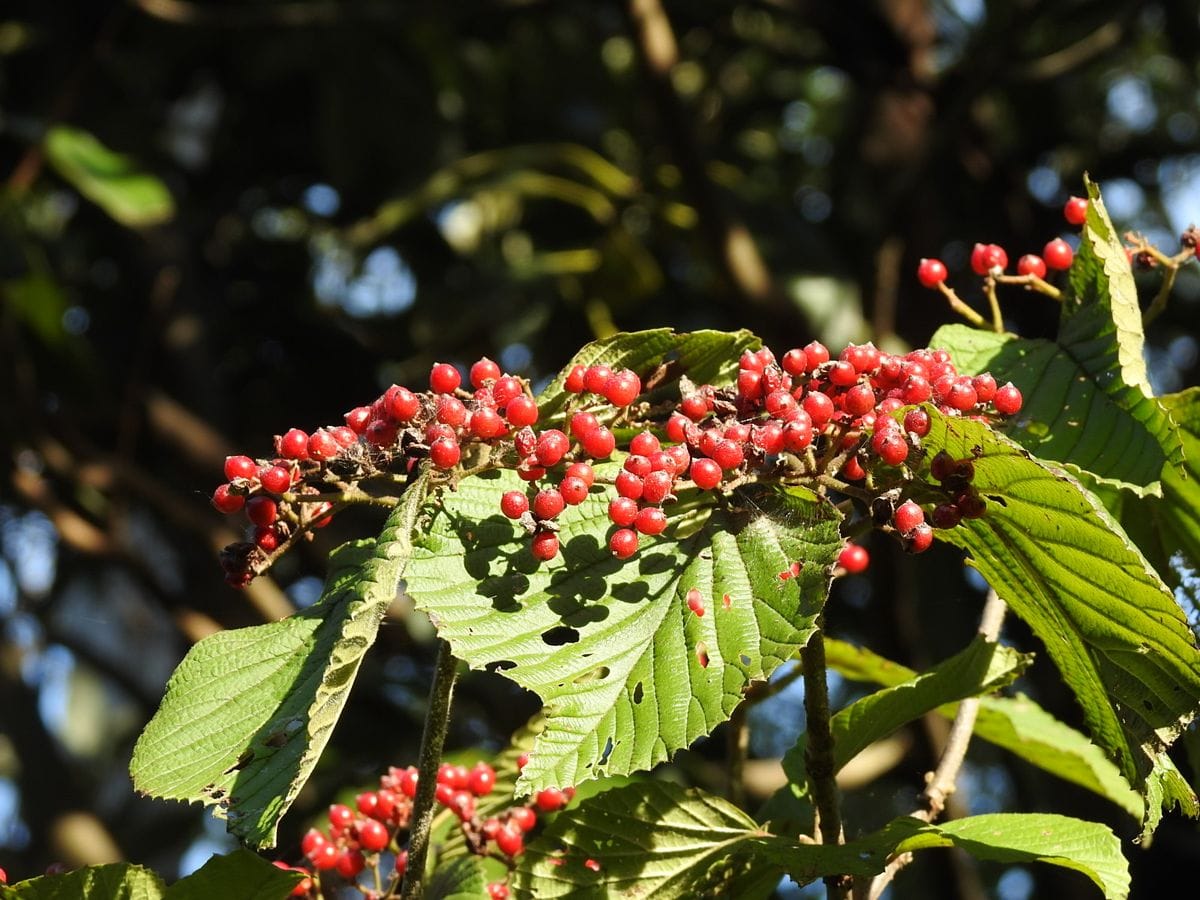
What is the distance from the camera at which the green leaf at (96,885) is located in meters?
1.18

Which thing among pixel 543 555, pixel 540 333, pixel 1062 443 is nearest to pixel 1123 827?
pixel 540 333

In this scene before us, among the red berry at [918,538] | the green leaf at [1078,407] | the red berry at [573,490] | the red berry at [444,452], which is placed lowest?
the green leaf at [1078,407]

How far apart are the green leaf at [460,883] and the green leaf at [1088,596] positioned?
22.9 inches

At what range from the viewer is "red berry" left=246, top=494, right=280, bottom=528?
3.97 feet

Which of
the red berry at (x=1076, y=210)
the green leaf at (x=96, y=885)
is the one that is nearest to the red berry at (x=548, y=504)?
the green leaf at (x=96, y=885)

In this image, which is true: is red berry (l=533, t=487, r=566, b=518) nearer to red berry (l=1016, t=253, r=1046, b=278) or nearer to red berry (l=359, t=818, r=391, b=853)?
red berry (l=359, t=818, r=391, b=853)

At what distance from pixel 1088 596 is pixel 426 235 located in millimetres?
4520

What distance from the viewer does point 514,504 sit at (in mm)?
1189

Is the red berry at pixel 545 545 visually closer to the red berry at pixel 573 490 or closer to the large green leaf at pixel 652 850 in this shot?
the red berry at pixel 573 490

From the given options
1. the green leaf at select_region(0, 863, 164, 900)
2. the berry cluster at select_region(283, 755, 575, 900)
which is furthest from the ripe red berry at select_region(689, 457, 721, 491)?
the green leaf at select_region(0, 863, 164, 900)

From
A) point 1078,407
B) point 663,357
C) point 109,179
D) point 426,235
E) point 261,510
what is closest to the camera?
point 261,510

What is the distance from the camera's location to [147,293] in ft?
17.9

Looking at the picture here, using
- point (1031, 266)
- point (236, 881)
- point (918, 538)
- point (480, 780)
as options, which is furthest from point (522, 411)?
point (1031, 266)

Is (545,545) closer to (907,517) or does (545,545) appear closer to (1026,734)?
(907,517)
